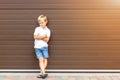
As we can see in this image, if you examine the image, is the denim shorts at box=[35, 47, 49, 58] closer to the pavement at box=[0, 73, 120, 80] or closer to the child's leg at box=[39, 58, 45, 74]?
the child's leg at box=[39, 58, 45, 74]

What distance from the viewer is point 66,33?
8414 millimetres

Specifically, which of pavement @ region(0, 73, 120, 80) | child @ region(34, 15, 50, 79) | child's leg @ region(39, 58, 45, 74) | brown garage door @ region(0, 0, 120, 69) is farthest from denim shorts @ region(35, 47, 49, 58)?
pavement @ region(0, 73, 120, 80)

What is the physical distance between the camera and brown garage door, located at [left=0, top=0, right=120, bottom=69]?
835 centimetres

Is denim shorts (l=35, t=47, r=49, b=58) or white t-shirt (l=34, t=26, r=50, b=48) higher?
white t-shirt (l=34, t=26, r=50, b=48)

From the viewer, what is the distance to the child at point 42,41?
805 cm

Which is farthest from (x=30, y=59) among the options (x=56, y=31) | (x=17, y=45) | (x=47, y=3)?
(x=47, y=3)

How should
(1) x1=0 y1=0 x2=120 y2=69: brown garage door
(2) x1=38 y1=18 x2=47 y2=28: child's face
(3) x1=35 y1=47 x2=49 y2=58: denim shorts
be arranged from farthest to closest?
(1) x1=0 y1=0 x2=120 y2=69: brown garage door < (3) x1=35 y1=47 x2=49 y2=58: denim shorts < (2) x1=38 y1=18 x2=47 y2=28: child's face

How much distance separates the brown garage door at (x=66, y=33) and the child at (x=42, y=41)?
31cm

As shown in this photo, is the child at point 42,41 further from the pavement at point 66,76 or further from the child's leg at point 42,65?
the pavement at point 66,76

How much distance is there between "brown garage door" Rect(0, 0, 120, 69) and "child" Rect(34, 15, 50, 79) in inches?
12.0

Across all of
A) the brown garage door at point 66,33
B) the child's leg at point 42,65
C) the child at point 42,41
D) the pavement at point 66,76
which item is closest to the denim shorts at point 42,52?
the child at point 42,41

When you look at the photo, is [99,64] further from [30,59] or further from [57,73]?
[30,59]

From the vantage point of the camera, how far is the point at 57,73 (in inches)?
336

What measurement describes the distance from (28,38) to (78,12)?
4.93 ft
